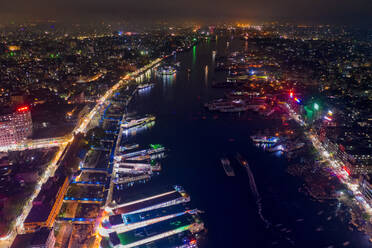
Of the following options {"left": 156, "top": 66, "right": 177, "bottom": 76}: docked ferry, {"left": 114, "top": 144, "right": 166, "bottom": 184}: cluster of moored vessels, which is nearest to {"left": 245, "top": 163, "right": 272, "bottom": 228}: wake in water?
{"left": 114, "top": 144, "right": 166, "bottom": 184}: cluster of moored vessels

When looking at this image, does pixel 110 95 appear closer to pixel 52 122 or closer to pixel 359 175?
pixel 52 122

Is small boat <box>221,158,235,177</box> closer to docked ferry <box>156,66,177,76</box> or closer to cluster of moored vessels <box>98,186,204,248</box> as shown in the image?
cluster of moored vessels <box>98,186,204,248</box>

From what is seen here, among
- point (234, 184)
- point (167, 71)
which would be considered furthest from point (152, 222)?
point (167, 71)

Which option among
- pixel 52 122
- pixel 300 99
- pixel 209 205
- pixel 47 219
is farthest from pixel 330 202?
pixel 52 122

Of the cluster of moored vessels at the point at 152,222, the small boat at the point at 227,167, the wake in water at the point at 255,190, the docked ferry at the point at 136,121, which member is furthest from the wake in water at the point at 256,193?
the docked ferry at the point at 136,121

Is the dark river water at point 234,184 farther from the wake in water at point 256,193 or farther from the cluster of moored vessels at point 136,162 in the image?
the cluster of moored vessels at point 136,162
